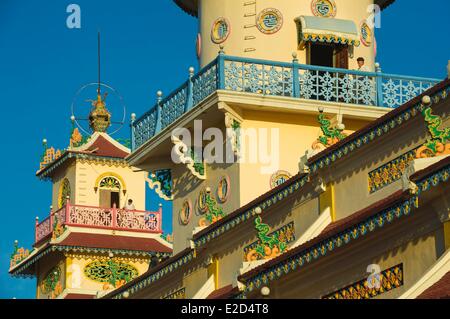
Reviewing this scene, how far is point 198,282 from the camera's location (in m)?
32.5

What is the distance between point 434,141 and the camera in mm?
22859

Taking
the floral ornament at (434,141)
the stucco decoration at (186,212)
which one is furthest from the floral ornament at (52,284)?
the floral ornament at (434,141)

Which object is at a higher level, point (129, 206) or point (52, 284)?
point (129, 206)

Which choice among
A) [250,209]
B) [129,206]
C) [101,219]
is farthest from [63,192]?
[250,209]

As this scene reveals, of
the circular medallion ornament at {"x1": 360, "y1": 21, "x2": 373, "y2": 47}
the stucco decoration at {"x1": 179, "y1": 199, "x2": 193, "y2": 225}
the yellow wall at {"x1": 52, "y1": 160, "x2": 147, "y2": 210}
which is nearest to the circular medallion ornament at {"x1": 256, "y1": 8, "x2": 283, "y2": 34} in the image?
the circular medallion ornament at {"x1": 360, "y1": 21, "x2": 373, "y2": 47}

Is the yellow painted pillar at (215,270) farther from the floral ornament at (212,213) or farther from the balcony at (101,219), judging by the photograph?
the balcony at (101,219)

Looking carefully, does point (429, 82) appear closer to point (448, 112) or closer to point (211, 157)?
point (211, 157)

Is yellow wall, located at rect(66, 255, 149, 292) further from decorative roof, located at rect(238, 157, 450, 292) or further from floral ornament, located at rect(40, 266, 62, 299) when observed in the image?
decorative roof, located at rect(238, 157, 450, 292)

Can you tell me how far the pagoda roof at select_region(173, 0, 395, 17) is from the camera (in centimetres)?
3807

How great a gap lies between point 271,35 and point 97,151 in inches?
804

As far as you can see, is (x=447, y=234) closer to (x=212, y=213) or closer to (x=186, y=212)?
(x=212, y=213)

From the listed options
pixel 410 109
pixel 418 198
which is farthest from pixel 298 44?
pixel 418 198

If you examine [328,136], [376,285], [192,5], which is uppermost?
[192,5]
